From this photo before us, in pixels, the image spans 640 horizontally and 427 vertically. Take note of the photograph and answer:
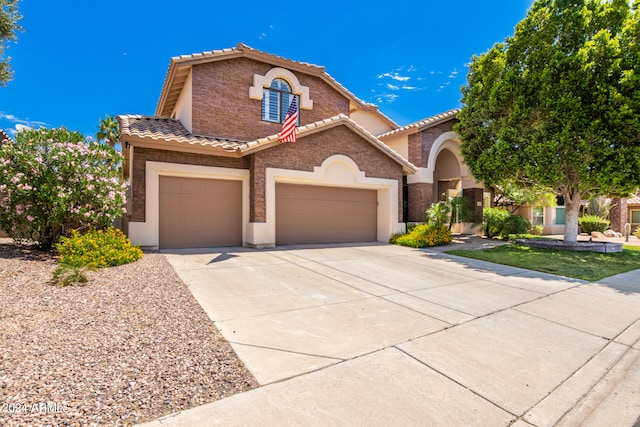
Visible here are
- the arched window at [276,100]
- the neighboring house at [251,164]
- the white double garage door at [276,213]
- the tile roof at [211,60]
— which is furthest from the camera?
the arched window at [276,100]

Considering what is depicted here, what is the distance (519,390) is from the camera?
120 inches

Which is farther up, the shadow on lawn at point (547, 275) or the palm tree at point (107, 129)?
the palm tree at point (107, 129)

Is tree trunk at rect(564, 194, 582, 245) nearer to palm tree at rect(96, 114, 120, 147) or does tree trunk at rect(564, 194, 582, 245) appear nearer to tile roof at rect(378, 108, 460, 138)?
tile roof at rect(378, 108, 460, 138)

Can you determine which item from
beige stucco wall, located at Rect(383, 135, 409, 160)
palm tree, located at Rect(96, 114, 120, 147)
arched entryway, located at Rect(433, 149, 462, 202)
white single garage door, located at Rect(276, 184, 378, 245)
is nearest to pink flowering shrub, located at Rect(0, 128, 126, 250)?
white single garage door, located at Rect(276, 184, 378, 245)

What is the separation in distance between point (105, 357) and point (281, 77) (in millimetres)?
13770

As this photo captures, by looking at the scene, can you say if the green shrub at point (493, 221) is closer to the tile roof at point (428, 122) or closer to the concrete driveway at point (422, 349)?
the tile roof at point (428, 122)

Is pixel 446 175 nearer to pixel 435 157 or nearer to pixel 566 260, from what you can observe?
pixel 435 157

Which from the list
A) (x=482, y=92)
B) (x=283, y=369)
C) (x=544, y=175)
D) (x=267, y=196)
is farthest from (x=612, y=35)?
(x=283, y=369)

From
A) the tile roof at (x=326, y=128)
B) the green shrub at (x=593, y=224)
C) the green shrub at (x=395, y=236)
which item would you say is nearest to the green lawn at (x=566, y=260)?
the green shrub at (x=395, y=236)

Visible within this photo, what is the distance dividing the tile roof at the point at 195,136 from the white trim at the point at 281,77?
2.46 metres

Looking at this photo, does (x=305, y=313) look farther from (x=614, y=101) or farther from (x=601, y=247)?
(x=601, y=247)

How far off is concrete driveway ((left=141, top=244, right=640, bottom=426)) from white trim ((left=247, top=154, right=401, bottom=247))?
4302mm

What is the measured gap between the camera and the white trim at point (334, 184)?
11.8 metres

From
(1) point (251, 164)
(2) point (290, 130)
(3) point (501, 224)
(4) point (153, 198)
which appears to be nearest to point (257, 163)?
(1) point (251, 164)
